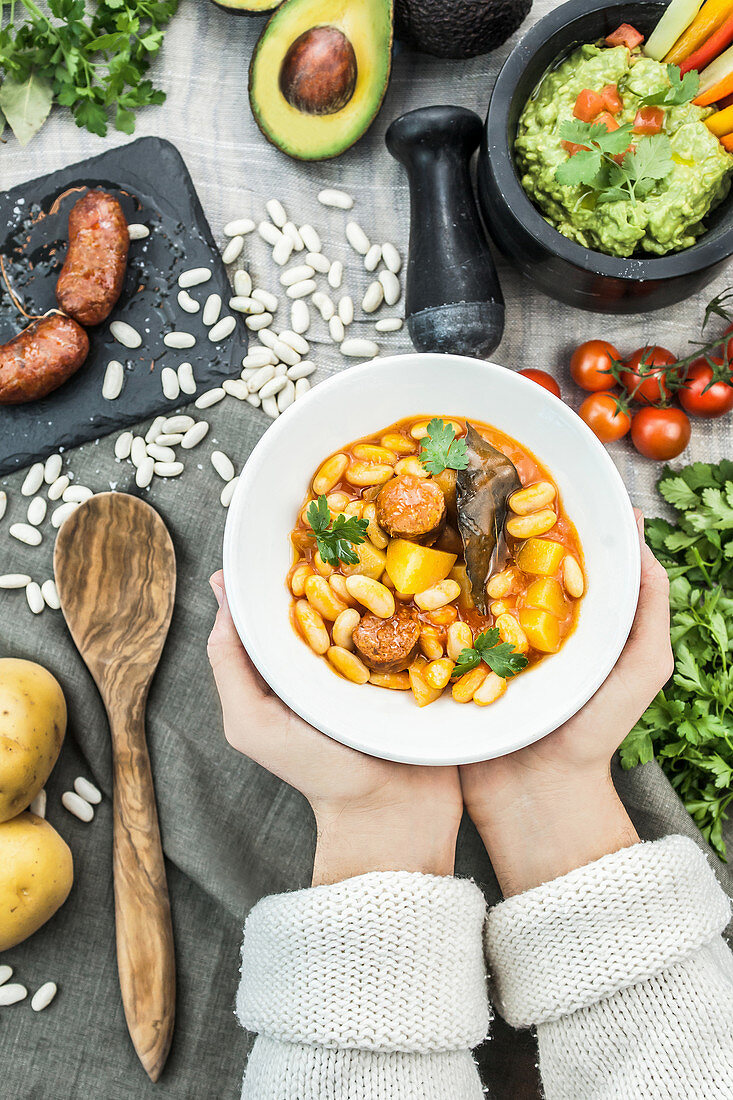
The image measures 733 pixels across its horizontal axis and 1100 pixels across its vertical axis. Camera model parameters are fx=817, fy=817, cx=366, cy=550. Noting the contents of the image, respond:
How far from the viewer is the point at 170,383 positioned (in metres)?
2.33

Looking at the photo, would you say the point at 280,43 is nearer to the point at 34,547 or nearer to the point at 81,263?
the point at 81,263

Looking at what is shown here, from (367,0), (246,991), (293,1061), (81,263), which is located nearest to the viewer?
(293,1061)

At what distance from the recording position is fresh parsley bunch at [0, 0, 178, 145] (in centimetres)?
226

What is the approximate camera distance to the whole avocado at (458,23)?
2.05m

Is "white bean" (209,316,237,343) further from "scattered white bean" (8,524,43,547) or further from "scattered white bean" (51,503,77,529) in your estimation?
"scattered white bean" (8,524,43,547)

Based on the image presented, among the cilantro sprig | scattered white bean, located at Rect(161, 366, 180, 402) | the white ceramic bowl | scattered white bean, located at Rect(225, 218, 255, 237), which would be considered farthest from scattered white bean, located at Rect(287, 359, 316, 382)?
the cilantro sprig

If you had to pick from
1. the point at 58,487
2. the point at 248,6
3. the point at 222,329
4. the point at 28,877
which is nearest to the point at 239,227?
the point at 222,329

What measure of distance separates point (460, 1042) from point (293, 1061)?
0.37 meters

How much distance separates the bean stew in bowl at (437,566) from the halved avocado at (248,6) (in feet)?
4.09

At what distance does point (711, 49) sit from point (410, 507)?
130 cm

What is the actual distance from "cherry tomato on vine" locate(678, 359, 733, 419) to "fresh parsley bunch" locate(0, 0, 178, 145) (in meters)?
1.72

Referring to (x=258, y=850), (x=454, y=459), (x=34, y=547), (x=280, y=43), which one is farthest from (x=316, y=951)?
(x=280, y=43)

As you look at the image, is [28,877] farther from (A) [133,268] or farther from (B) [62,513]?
(A) [133,268]

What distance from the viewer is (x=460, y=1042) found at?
182 centimetres
